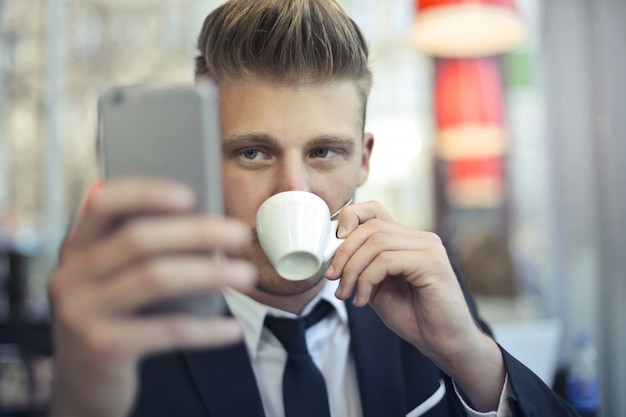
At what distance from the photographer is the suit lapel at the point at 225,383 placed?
0.97m

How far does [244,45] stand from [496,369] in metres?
0.72

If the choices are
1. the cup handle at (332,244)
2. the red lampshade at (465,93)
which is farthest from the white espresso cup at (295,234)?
the red lampshade at (465,93)

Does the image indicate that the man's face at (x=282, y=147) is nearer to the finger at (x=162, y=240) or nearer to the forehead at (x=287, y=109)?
the forehead at (x=287, y=109)

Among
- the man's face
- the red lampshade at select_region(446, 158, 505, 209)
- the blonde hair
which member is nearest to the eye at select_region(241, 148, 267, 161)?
the man's face

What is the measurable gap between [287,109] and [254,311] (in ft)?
1.22

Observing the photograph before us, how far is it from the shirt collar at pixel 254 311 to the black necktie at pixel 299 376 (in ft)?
0.06

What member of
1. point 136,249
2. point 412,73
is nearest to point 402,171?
point 412,73

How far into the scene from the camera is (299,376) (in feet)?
3.37

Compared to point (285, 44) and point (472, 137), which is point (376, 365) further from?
point (472, 137)

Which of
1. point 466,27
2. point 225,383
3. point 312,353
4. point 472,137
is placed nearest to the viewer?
point 225,383

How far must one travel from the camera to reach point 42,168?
12.6 feet

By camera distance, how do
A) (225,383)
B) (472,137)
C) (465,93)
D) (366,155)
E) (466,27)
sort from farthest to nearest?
1. (472,137)
2. (465,93)
3. (466,27)
4. (366,155)
5. (225,383)

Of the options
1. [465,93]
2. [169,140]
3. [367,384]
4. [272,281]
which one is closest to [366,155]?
[272,281]

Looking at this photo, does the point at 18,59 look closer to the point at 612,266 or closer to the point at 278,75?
the point at 278,75
